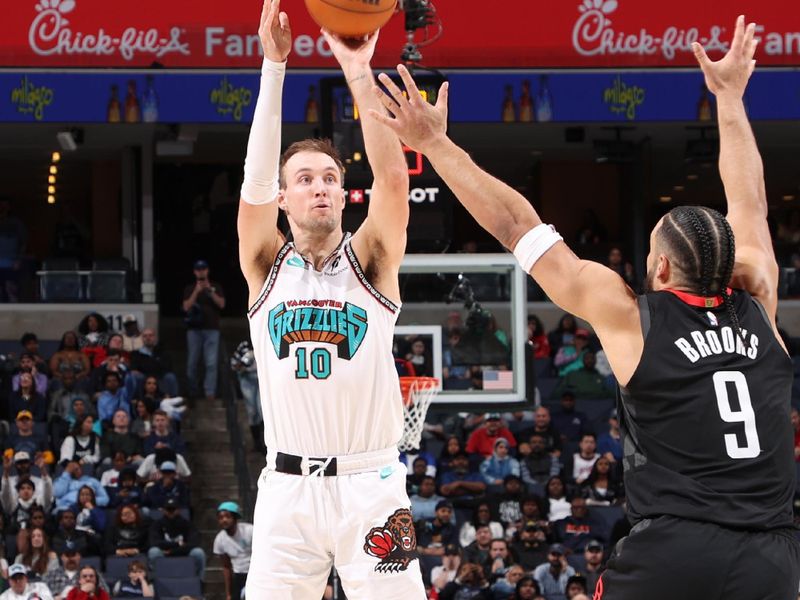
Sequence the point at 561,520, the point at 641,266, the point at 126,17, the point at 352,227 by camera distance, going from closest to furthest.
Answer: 1. the point at 352,227
2. the point at 561,520
3. the point at 126,17
4. the point at 641,266

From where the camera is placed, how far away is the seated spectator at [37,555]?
598 inches

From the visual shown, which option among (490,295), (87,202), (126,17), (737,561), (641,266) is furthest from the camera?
(87,202)

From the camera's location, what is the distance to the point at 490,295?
13289mm

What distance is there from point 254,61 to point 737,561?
14503 mm

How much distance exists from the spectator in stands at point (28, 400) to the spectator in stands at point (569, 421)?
22.0 ft

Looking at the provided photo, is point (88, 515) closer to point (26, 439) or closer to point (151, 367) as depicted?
point (26, 439)

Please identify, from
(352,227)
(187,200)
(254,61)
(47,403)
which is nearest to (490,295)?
(352,227)

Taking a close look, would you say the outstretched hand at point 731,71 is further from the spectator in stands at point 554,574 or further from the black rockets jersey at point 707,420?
the spectator in stands at point 554,574

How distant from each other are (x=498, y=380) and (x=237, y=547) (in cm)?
449

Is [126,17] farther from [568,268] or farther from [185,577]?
[568,268]

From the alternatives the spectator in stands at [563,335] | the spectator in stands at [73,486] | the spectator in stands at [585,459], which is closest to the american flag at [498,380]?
the spectator in stands at [585,459]

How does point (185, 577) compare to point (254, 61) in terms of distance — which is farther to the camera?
point (254, 61)

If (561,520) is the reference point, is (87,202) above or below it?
above

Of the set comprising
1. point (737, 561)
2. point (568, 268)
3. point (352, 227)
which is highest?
point (352, 227)
